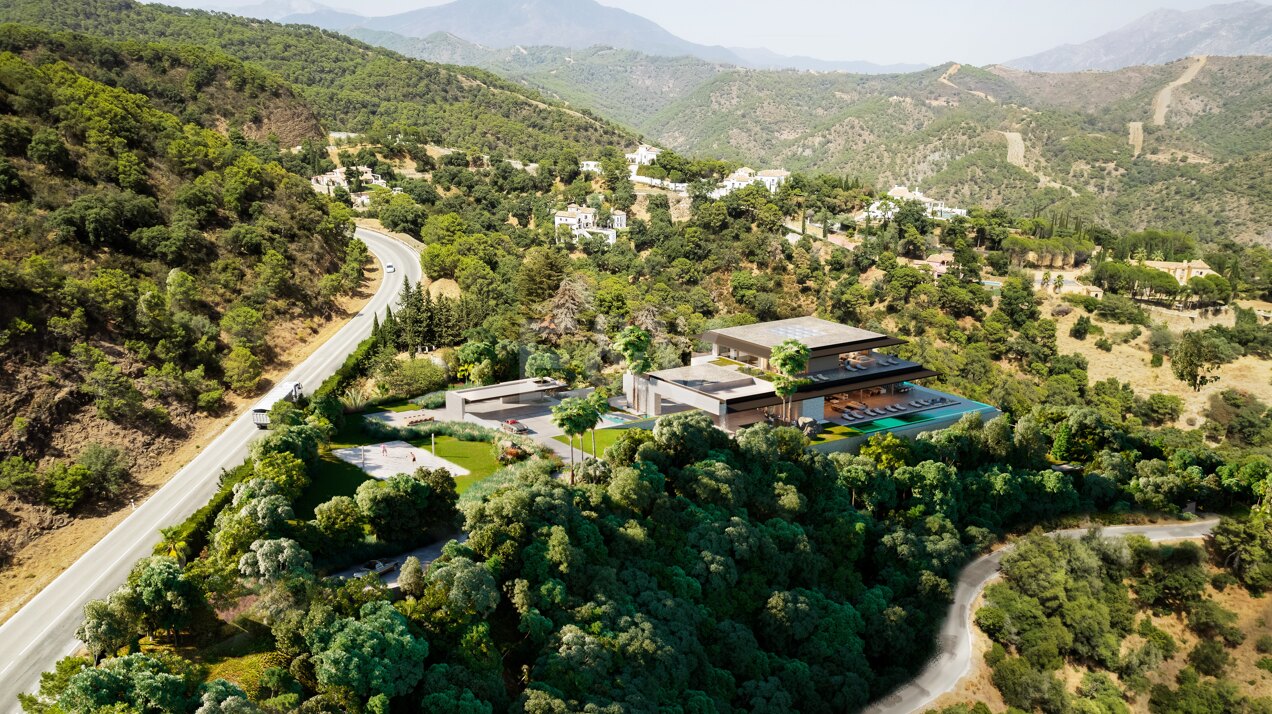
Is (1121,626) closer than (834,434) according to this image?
Yes

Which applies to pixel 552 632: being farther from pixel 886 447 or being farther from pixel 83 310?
pixel 83 310

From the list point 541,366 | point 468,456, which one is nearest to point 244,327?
point 541,366

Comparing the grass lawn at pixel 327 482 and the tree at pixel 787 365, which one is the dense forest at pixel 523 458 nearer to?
the grass lawn at pixel 327 482

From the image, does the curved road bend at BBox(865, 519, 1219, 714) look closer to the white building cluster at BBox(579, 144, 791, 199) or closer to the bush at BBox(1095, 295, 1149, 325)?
the bush at BBox(1095, 295, 1149, 325)

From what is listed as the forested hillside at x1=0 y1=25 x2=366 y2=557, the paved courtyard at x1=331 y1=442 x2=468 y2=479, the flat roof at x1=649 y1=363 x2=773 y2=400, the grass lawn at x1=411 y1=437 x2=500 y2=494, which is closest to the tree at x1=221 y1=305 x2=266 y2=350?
the forested hillside at x1=0 y1=25 x2=366 y2=557

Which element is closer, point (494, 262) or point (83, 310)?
point (83, 310)

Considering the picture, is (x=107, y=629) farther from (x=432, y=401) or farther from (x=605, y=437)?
(x=605, y=437)

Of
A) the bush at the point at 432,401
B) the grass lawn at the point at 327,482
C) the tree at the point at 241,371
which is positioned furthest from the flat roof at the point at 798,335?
the tree at the point at 241,371

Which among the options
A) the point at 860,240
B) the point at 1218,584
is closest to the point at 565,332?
the point at 1218,584
